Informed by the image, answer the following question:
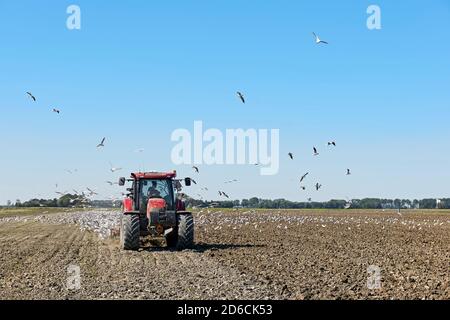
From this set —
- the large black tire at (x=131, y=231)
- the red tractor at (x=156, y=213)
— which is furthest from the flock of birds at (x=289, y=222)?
the large black tire at (x=131, y=231)

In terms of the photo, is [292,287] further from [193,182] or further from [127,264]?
[193,182]

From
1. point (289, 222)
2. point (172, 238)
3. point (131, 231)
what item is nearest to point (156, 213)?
point (131, 231)

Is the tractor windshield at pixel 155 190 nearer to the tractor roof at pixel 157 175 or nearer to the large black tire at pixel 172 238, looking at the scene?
the tractor roof at pixel 157 175

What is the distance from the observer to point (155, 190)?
877 inches

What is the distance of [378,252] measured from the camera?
21.9m

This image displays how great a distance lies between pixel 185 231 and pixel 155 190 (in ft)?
6.42

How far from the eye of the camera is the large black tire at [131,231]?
21.0 m

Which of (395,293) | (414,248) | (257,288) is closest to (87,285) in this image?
(257,288)

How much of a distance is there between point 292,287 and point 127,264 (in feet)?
18.6

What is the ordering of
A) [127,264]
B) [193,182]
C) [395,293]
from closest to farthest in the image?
[395,293] → [127,264] → [193,182]

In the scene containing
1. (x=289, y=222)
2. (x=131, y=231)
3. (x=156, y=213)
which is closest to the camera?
(x=131, y=231)

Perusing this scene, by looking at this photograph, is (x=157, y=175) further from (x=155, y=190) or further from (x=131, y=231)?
(x=131, y=231)

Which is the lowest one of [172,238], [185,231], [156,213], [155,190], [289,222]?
[289,222]
